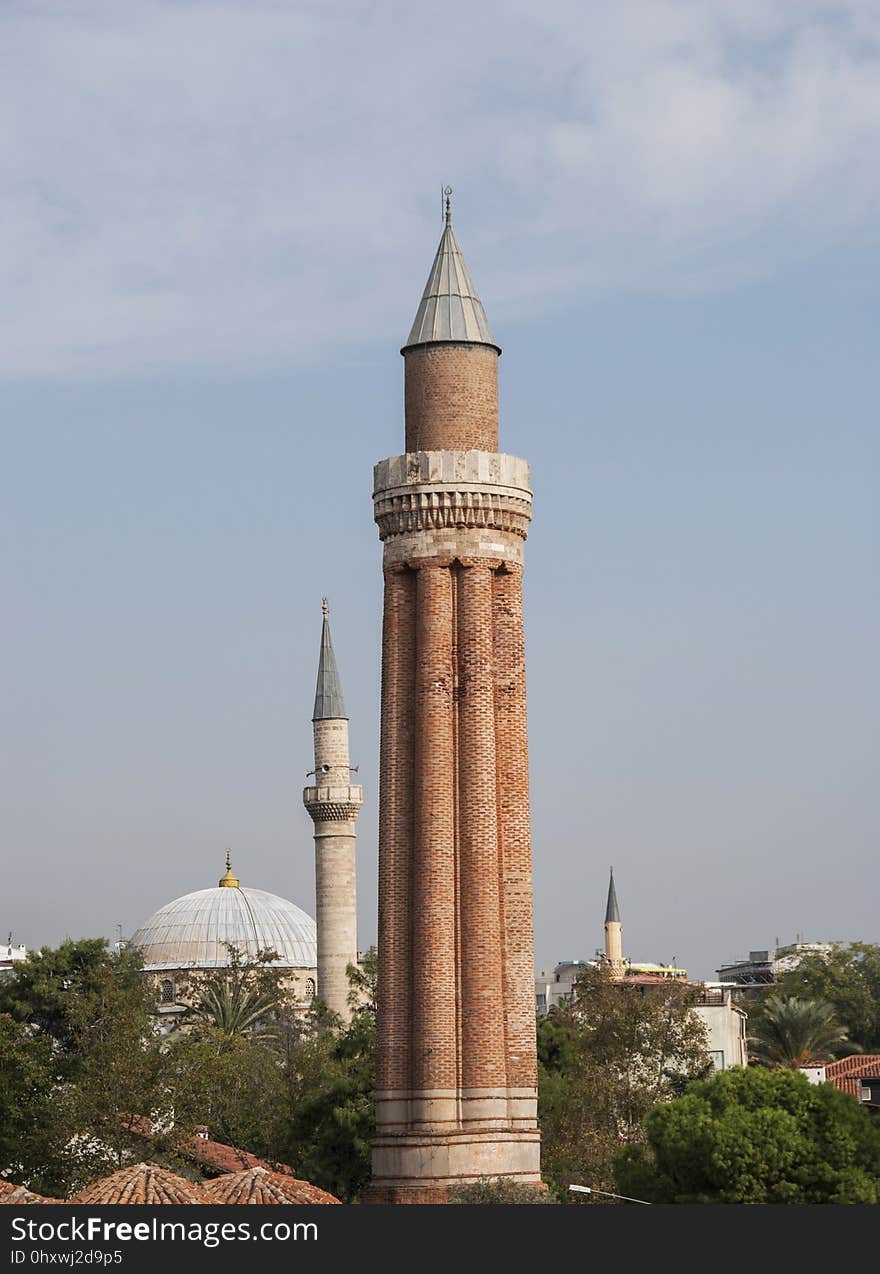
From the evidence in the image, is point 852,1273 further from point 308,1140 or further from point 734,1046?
point 734,1046

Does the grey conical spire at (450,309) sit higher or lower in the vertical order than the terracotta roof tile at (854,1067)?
higher

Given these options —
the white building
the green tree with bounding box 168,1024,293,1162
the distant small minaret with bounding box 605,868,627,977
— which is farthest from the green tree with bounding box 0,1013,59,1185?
the distant small minaret with bounding box 605,868,627,977

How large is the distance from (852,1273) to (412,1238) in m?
4.36

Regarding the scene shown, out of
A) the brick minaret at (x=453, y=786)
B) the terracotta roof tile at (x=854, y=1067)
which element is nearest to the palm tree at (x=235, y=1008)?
the terracotta roof tile at (x=854, y=1067)

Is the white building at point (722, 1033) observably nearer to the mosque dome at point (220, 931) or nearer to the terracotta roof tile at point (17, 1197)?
the terracotta roof tile at point (17, 1197)

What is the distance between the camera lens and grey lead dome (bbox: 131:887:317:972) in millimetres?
95562

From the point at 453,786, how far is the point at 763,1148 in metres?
7.08

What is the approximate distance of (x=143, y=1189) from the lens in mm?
30109

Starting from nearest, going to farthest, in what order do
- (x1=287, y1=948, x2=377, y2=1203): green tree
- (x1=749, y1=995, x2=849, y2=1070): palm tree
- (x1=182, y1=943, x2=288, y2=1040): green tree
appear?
(x1=287, y1=948, x2=377, y2=1203): green tree → (x1=749, y1=995, x2=849, y2=1070): palm tree → (x1=182, y1=943, x2=288, y2=1040): green tree

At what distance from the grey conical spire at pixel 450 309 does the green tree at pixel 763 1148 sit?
1244 cm

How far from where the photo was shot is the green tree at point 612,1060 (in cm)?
4362

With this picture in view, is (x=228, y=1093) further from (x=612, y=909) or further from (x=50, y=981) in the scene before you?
(x=612, y=909)

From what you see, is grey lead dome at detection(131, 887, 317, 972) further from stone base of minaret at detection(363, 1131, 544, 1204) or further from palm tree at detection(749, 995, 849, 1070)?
stone base of minaret at detection(363, 1131, 544, 1204)

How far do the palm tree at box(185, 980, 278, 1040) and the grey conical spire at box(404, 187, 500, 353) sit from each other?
115 ft
